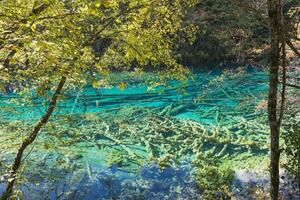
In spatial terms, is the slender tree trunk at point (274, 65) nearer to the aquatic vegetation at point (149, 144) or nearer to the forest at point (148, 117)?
the forest at point (148, 117)

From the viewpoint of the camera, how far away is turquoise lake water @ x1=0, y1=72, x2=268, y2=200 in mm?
11977

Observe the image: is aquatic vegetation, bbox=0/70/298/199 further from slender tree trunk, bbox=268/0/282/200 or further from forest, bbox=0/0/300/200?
slender tree trunk, bbox=268/0/282/200

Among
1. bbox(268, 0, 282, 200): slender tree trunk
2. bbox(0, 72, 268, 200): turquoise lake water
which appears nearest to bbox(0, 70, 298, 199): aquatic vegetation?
bbox(0, 72, 268, 200): turquoise lake water

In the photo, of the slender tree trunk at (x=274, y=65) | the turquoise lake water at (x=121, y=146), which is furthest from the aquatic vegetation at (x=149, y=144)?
the slender tree trunk at (x=274, y=65)

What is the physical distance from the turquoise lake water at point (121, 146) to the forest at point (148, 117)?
6 cm

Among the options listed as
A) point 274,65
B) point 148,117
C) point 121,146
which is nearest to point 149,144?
point 121,146

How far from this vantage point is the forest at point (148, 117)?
607 centimetres

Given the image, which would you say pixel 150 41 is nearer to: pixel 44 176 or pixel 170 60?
pixel 170 60

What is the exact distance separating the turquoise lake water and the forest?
0.19ft

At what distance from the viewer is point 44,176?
1302 centimetres

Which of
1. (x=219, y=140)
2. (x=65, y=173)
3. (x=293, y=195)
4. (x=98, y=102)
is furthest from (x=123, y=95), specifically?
(x=293, y=195)

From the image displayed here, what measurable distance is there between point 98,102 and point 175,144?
29.8 ft

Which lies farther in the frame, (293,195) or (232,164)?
(232,164)

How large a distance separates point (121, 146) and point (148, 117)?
3794 millimetres
